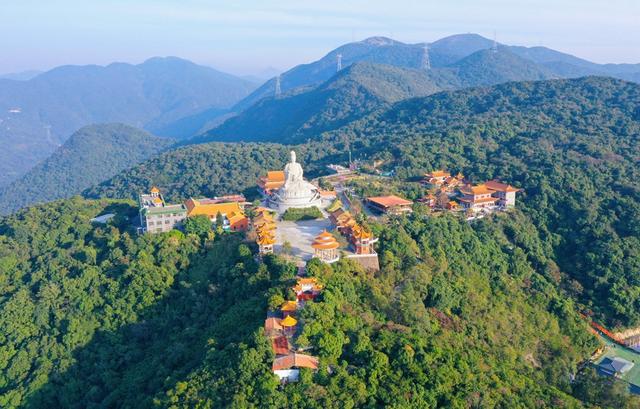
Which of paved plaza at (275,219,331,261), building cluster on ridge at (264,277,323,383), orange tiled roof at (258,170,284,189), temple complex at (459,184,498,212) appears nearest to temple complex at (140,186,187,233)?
paved plaza at (275,219,331,261)

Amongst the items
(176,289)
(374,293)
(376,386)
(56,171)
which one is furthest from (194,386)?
(56,171)

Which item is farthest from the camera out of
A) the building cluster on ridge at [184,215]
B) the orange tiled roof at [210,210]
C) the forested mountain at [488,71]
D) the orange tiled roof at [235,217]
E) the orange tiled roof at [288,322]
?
the forested mountain at [488,71]

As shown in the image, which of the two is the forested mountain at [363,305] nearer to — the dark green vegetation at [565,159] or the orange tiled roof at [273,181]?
the dark green vegetation at [565,159]

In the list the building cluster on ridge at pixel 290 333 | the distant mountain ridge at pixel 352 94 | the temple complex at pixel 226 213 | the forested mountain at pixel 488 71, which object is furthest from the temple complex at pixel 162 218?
the forested mountain at pixel 488 71

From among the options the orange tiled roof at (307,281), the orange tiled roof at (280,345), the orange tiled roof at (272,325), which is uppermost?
the orange tiled roof at (307,281)

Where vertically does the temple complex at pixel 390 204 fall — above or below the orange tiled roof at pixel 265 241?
below

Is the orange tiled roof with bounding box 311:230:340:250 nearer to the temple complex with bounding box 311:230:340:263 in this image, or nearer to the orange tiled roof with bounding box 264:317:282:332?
the temple complex with bounding box 311:230:340:263

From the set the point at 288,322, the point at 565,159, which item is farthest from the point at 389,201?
the point at 565,159
